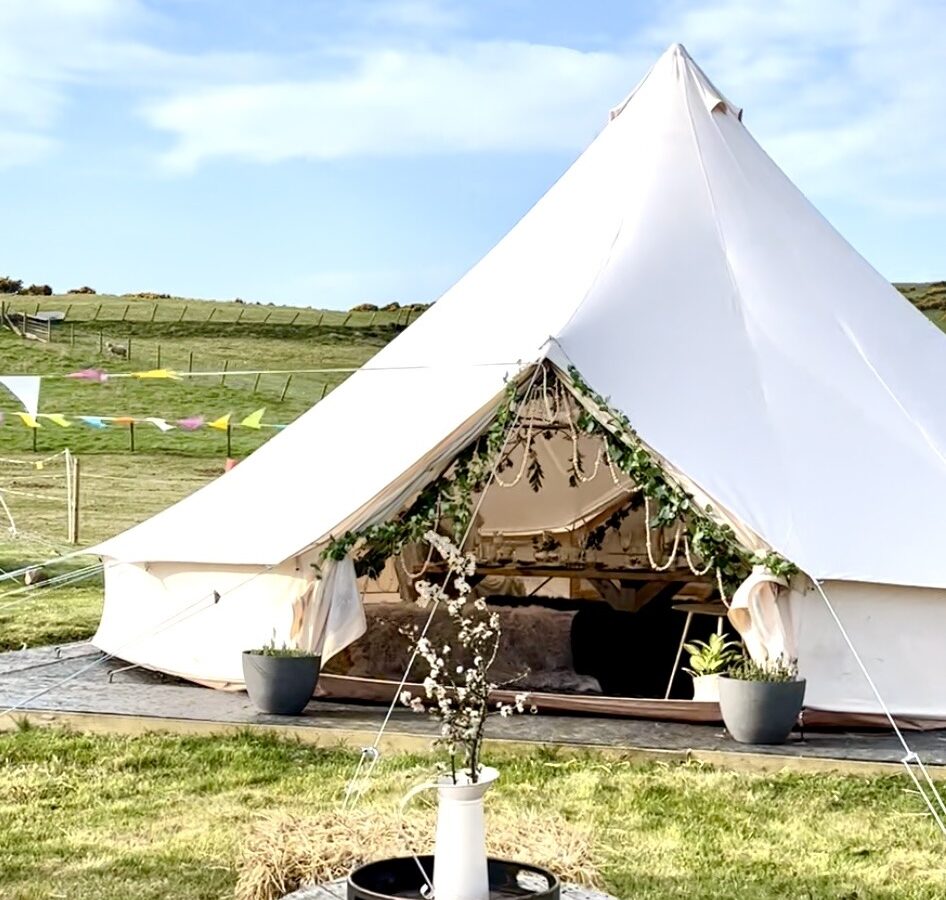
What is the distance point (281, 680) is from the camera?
7230 mm

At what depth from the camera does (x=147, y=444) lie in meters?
30.2

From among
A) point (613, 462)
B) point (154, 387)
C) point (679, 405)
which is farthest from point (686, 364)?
point (154, 387)

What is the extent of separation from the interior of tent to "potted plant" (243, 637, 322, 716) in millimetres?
453

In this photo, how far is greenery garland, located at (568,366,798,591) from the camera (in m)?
7.12

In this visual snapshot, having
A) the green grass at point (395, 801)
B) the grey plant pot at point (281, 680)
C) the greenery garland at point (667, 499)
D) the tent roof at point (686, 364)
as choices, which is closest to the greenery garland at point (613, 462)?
the greenery garland at point (667, 499)

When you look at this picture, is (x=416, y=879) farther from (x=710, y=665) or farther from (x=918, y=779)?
(x=710, y=665)

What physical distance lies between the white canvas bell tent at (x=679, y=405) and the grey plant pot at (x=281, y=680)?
1.37ft

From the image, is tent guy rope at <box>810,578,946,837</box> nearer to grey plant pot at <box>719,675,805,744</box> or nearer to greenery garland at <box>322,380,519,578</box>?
grey plant pot at <box>719,675,805,744</box>

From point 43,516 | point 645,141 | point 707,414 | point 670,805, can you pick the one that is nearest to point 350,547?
point 707,414

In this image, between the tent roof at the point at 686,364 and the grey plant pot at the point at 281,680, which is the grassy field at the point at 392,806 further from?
the tent roof at the point at 686,364

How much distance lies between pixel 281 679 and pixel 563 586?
454cm

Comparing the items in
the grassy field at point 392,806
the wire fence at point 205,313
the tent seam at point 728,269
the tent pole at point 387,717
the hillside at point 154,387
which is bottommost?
the grassy field at point 392,806

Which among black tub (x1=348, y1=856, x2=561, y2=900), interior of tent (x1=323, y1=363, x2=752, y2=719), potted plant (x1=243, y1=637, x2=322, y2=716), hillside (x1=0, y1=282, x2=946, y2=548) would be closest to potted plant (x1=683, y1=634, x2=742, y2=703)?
interior of tent (x1=323, y1=363, x2=752, y2=719)

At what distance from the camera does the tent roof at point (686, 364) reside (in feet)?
24.2
